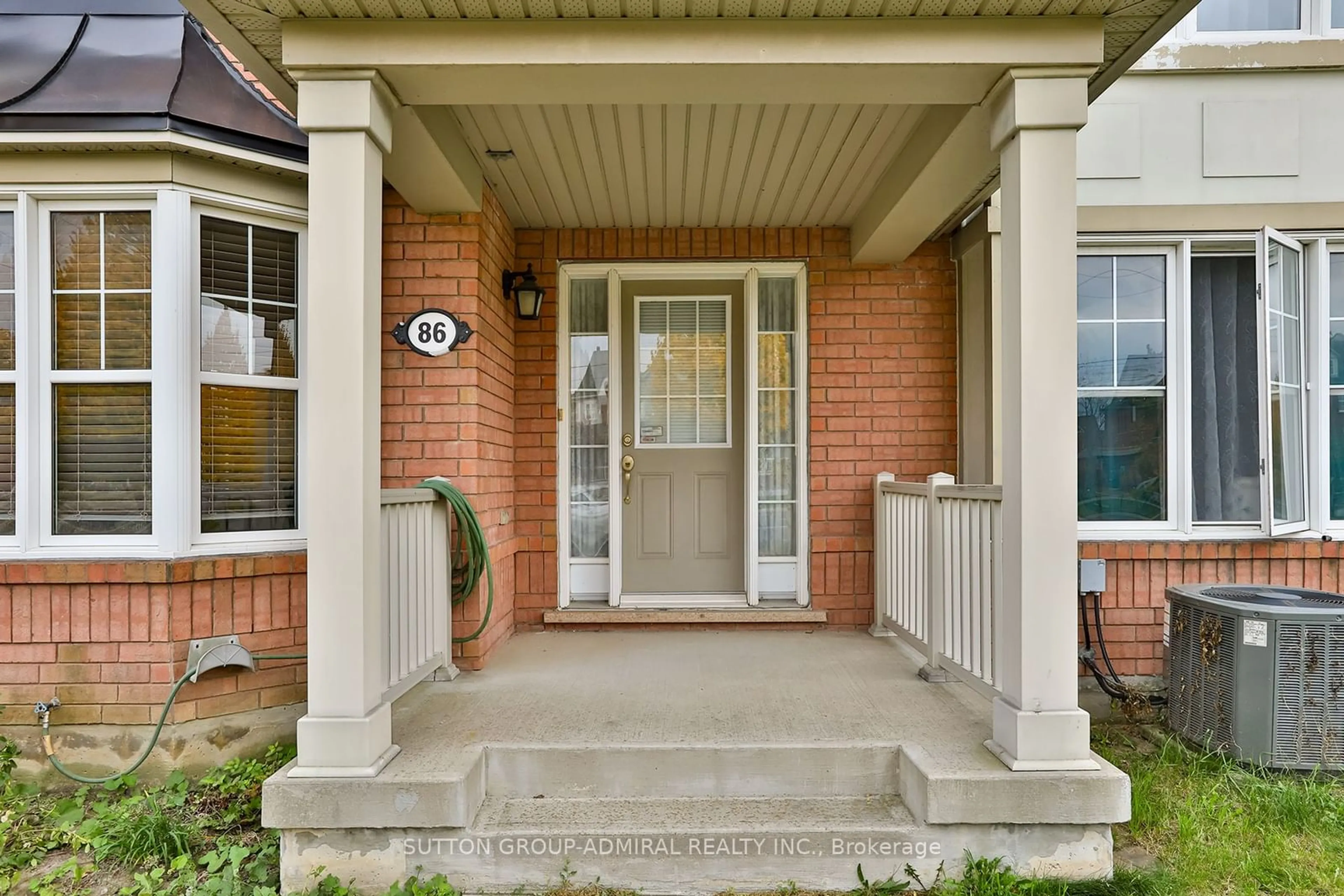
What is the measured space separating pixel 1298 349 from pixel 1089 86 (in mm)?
2179

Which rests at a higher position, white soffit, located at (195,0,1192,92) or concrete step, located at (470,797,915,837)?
white soffit, located at (195,0,1192,92)

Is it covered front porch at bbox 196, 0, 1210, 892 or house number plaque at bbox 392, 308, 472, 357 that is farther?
house number plaque at bbox 392, 308, 472, 357

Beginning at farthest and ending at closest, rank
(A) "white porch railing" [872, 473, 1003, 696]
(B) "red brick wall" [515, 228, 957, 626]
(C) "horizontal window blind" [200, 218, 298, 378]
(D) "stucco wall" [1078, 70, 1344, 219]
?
(B) "red brick wall" [515, 228, 957, 626] → (D) "stucco wall" [1078, 70, 1344, 219] → (C) "horizontal window blind" [200, 218, 298, 378] → (A) "white porch railing" [872, 473, 1003, 696]

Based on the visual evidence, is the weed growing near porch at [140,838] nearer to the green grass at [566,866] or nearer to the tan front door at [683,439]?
the green grass at [566,866]

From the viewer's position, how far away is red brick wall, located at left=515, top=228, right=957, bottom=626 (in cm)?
429

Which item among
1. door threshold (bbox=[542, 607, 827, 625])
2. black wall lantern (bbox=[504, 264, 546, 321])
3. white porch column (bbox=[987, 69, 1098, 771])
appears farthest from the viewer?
door threshold (bbox=[542, 607, 827, 625])

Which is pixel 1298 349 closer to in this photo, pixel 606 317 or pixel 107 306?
pixel 606 317

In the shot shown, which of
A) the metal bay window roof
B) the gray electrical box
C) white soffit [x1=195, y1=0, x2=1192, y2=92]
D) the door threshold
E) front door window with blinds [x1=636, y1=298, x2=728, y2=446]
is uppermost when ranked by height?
the metal bay window roof

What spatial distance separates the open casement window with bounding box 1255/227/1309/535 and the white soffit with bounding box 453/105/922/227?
1.99 meters

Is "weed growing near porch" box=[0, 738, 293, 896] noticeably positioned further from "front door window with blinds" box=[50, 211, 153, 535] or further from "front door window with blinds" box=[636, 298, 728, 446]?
"front door window with blinds" box=[636, 298, 728, 446]

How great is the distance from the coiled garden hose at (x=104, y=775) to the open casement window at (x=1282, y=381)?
4906 millimetres

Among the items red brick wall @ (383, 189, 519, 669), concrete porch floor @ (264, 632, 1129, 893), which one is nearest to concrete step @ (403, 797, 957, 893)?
concrete porch floor @ (264, 632, 1129, 893)

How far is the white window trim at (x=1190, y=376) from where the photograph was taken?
3775 mm

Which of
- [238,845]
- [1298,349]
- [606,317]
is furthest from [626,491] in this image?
[1298,349]
